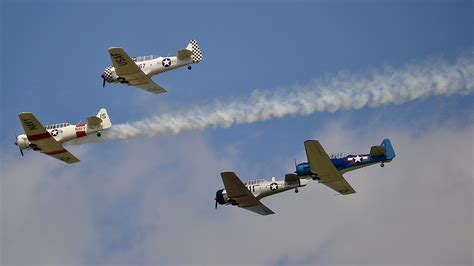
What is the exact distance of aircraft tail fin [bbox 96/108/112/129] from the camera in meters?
73.7

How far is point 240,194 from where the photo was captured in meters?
73.7

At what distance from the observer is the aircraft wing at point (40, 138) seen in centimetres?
7238

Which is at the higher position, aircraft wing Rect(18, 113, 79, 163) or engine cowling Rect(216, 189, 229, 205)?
aircraft wing Rect(18, 113, 79, 163)

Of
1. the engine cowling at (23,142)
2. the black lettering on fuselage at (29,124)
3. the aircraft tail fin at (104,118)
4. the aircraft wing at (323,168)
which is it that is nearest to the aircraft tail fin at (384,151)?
the aircraft wing at (323,168)

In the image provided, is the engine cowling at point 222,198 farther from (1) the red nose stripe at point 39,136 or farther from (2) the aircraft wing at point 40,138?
(1) the red nose stripe at point 39,136

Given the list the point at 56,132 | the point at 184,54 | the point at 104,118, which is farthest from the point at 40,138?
the point at 184,54

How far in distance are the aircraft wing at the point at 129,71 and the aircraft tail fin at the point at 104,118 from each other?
172cm

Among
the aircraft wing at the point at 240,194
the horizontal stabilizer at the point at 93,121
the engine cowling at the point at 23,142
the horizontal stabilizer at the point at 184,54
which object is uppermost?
the horizontal stabilizer at the point at 184,54

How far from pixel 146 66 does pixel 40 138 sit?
5.83 meters

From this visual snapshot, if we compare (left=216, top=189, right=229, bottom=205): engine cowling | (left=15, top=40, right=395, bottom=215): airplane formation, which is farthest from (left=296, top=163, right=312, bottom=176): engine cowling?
(left=216, top=189, right=229, bottom=205): engine cowling

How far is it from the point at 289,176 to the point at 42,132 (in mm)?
11256

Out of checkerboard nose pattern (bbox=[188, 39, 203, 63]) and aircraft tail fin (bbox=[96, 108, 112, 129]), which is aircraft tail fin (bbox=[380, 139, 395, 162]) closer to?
checkerboard nose pattern (bbox=[188, 39, 203, 63])

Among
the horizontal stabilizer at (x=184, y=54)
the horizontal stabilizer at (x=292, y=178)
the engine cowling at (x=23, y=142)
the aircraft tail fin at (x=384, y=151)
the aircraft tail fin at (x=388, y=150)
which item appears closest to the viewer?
the aircraft tail fin at (x=384, y=151)

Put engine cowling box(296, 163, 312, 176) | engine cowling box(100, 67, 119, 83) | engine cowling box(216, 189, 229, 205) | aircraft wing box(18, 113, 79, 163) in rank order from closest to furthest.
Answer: engine cowling box(296, 163, 312, 176), aircraft wing box(18, 113, 79, 163), engine cowling box(100, 67, 119, 83), engine cowling box(216, 189, 229, 205)
